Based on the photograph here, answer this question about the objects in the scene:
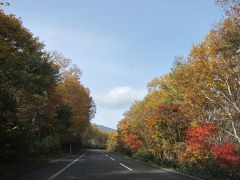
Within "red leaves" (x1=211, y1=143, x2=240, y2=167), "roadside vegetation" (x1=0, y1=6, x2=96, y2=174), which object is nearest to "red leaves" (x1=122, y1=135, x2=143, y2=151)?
"roadside vegetation" (x1=0, y1=6, x2=96, y2=174)

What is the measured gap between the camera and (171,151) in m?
35.9

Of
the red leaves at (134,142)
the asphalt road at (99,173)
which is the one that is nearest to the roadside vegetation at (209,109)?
the asphalt road at (99,173)

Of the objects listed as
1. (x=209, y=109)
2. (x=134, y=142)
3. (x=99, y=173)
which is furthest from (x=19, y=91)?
(x=134, y=142)

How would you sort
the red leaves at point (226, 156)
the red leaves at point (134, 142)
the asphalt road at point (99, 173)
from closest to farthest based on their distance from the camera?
the asphalt road at point (99, 173) → the red leaves at point (226, 156) → the red leaves at point (134, 142)

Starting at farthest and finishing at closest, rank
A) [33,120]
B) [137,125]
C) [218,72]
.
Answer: [137,125] → [33,120] → [218,72]

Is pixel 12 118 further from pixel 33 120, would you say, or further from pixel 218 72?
pixel 33 120

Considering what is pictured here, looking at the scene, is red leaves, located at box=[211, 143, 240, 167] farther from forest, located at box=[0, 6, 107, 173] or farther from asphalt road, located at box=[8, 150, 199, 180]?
forest, located at box=[0, 6, 107, 173]

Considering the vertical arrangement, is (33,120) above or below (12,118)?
above

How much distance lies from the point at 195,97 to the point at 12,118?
1166 cm

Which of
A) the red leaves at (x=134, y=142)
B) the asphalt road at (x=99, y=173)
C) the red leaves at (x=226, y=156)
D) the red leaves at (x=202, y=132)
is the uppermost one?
the red leaves at (x=134, y=142)

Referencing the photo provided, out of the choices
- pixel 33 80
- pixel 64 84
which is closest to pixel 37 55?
pixel 33 80

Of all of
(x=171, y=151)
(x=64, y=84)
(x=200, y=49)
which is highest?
(x=64, y=84)

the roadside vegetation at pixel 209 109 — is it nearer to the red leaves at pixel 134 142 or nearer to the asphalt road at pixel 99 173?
the asphalt road at pixel 99 173

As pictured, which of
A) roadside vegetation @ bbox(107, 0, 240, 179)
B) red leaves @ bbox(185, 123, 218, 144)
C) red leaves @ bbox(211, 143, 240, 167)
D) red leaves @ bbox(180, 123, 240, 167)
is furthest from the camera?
red leaves @ bbox(185, 123, 218, 144)
